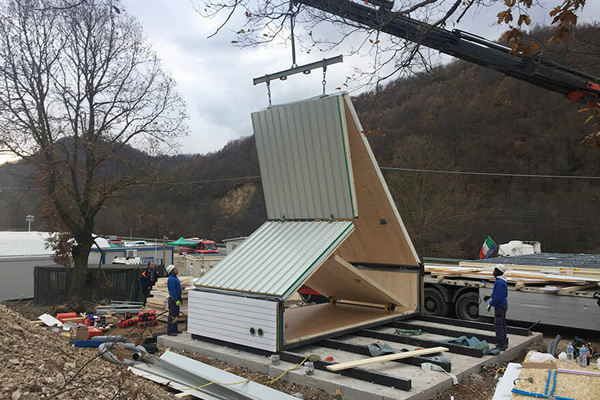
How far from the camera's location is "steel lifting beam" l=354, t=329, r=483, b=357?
9.58 m

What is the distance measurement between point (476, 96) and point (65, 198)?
51882 millimetres

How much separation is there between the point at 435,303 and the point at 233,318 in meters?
7.40

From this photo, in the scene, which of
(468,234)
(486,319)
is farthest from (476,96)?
(486,319)

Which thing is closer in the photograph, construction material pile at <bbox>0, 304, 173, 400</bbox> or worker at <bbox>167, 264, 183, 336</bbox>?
construction material pile at <bbox>0, 304, 173, 400</bbox>

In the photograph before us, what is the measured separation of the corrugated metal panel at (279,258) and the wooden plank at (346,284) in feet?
1.83

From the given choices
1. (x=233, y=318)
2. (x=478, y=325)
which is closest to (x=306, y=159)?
(x=233, y=318)

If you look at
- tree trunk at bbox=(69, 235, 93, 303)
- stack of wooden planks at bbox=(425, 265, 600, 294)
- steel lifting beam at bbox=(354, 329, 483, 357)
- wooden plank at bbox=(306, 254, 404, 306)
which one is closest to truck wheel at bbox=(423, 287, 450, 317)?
stack of wooden planks at bbox=(425, 265, 600, 294)

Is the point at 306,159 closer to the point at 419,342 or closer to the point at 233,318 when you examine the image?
the point at 233,318

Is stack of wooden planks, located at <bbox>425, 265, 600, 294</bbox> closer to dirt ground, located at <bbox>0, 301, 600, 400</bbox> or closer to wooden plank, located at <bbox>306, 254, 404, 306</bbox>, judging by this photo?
wooden plank, located at <bbox>306, 254, 404, 306</bbox>

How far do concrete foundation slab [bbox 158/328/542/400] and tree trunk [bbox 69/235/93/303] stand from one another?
1001cm

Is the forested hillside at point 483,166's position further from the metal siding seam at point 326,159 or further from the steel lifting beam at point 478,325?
the metal siding seam at point 326,159

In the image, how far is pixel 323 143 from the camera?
11484 mm

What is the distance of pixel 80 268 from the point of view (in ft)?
65.5

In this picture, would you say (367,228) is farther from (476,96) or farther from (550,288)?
(476,96)
